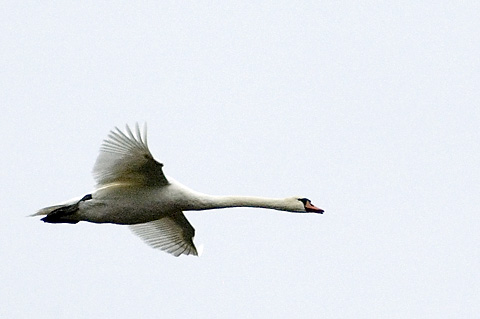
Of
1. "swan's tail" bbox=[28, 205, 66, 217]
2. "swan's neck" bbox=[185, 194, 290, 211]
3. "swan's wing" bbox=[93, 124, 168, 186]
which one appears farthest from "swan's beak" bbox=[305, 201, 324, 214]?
"swan's tail" bbox=[28, 205, 66, 217]

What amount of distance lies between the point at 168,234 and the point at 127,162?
3.74 meters

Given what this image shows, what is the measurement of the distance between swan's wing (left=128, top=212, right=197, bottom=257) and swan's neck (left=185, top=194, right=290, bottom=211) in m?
2.48

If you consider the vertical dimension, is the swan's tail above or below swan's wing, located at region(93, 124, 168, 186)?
below

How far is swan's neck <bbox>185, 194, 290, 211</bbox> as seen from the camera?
20703 millimetres

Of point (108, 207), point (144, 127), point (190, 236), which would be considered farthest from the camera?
point (190, 236)

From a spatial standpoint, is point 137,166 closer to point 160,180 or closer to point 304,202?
point 160,180

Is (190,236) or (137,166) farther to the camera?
(190,236)

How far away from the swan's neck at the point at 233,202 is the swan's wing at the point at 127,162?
0.70 meters

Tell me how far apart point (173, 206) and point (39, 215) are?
2900 millimetres

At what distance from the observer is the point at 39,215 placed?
21938 mm

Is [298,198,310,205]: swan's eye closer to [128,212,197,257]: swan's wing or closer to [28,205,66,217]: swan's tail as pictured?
[128,212,197,257]: swan's wing

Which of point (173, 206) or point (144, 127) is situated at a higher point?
point (144, 127)

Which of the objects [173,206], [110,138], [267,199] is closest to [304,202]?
[267,199]

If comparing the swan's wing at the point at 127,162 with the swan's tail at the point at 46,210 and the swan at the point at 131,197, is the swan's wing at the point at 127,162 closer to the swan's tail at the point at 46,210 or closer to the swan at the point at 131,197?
the swan at the point at 131,197
